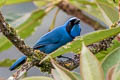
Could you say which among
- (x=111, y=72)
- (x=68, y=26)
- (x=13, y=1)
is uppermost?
(x=111, y=72)

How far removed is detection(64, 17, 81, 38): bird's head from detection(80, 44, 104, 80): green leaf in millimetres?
1130

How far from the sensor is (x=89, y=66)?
2.36 feet

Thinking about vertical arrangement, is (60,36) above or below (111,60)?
below

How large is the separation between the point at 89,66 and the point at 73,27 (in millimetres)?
1254

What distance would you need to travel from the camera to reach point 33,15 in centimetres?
221

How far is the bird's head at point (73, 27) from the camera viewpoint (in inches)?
75.3

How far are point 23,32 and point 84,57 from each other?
1374 millimetres

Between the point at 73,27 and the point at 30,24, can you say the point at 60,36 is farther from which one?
the point at 30,24

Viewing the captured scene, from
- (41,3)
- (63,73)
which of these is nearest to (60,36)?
(41,3)

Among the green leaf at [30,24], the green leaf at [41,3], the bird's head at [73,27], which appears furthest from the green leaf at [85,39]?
the green leaf at [41,3]

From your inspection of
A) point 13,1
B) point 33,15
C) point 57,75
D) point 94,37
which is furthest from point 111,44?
point 13,1

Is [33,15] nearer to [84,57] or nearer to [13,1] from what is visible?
[13,1]

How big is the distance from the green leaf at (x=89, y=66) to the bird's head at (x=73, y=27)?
Result: 113cm

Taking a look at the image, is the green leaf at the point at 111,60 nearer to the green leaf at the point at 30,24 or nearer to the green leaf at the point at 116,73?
the green leaf at the point at 116,73
